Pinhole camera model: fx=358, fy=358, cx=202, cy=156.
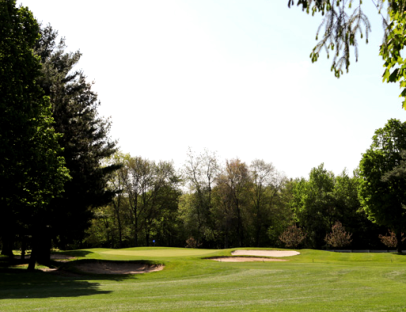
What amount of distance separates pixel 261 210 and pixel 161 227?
67.0 feet

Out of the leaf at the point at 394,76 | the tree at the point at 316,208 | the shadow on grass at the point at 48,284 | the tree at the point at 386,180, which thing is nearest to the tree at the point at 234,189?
the tree at the point at 316,208

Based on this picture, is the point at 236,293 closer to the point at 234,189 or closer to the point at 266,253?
the point at 266,253

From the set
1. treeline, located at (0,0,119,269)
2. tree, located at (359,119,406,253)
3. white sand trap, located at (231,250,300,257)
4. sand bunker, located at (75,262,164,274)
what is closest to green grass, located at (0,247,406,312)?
sand bunker, located at (75,262,164,274)

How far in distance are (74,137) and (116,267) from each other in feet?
36.2

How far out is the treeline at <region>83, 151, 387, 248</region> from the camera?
6178cm

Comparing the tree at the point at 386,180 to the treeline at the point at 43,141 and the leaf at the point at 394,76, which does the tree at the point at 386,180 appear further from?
the leaf at the point at 394,76

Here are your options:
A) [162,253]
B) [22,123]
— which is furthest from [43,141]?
[162,253]

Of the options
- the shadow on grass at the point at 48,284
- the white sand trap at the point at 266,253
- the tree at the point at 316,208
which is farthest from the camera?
the tree at the point at 316,208

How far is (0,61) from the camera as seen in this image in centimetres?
1867

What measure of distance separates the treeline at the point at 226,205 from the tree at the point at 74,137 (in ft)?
92.0

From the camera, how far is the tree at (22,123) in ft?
60.1

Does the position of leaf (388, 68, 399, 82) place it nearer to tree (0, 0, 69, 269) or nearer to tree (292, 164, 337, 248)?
tree (0, 0, 69, 269)

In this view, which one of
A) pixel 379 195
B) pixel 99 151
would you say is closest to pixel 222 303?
pixel 99 151

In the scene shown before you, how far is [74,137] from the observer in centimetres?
2844
